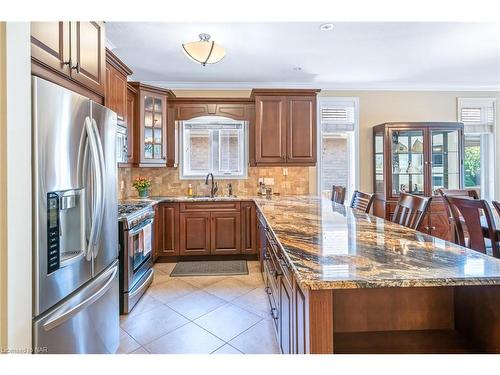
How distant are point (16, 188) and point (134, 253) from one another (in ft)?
5.68

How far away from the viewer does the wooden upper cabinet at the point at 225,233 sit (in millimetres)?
4109

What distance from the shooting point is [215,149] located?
4734mm

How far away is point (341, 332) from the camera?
1294 mm

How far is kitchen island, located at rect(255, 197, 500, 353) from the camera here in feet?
3.21

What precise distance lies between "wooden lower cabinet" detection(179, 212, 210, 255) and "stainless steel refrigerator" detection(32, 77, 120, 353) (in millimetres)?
2187

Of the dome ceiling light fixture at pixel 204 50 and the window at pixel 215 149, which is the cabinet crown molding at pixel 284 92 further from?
the dome ceiling light fixture at pixel 204 50

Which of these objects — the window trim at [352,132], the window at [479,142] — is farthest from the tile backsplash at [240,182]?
the window at [479,142]

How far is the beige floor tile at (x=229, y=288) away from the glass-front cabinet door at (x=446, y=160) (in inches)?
134

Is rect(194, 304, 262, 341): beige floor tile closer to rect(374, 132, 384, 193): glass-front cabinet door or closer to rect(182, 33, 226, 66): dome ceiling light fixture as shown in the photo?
rect(182, 33, 226, 66): dome ceiling light fixture

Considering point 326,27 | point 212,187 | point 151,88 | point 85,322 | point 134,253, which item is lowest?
point 85,322

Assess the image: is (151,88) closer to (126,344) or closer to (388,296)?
(126,344)

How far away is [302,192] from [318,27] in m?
2.54

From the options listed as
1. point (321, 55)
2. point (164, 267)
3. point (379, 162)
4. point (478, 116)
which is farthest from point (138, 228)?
point (478, 116)
